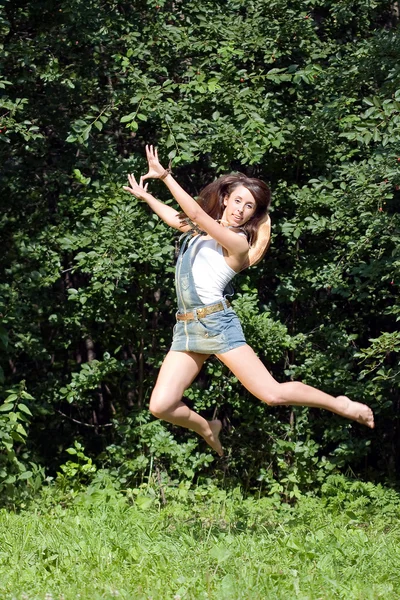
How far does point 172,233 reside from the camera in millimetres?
7398

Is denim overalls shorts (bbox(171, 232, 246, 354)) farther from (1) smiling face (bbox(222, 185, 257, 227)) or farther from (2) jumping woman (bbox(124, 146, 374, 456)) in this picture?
(1) smiling face (bbox(222, 185, 257, 227))

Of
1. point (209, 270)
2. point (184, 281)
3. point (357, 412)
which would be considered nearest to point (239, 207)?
point (209, 270)

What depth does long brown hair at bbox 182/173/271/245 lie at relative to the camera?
5.18 metres

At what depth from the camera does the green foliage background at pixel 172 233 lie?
7.04 meters

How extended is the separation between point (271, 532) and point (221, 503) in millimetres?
1654

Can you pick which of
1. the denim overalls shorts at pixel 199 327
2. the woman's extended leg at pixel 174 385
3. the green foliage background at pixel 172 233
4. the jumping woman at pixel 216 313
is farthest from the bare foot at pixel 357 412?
the green foliage background at pixel 172 233

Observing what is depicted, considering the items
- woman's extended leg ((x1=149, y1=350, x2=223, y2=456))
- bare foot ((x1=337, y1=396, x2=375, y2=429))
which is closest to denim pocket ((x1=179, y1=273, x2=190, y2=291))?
woman's extended leg ((x1=149, y1=350, x2=223, y2=456))

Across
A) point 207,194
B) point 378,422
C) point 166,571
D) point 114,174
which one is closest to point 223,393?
point 378,422

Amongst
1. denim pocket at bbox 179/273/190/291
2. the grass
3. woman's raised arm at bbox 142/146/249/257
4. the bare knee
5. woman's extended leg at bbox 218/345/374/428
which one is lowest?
the grass

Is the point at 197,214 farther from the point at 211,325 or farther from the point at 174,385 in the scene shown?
the point at 174,385

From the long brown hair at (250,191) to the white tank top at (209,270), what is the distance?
244 millimetres

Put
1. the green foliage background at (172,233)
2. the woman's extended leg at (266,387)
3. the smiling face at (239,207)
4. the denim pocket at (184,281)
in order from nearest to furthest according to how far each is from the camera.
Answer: the woman's extended leg at (266,387) < the denim pocket at (184,281) < the smiling face at (239,207) < the green foliage background at (172,233)

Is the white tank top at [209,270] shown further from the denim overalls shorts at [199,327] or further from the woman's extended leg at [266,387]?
the woman's extended leg at [266,387]

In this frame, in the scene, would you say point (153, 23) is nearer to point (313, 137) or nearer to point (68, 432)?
point (313, 137)
